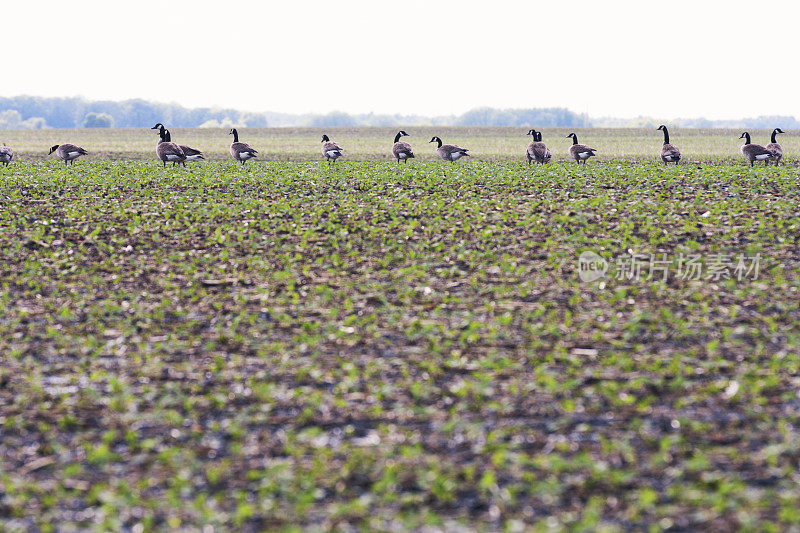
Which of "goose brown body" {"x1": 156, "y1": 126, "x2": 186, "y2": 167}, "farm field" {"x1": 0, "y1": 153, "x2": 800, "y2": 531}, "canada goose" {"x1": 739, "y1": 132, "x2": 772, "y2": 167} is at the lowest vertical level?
"farm field" {"x1": 0, "y1": 153, "x2": 800, "y2": 531}

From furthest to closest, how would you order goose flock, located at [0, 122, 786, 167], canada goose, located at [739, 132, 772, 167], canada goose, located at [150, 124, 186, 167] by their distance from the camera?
canada goose, located at [150, 124, 186, 167] → goose flock, located at [0, 122, 786, 167] → canada goose, located at [739, 132, 772, 167]

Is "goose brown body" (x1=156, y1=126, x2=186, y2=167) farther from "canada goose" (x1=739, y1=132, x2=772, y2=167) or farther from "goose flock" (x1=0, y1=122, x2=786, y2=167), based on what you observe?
"canada goose" (x1=739, y1=132, x2=772, y2=167)

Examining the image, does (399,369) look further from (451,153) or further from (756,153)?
(756,153)

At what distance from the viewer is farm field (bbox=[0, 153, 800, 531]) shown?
711 centimetres

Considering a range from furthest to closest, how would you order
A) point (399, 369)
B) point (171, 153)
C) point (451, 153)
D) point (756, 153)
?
1. point (451, 153)
2. point (171, 153)
3. point (756, 153)
4. point (399, 369)

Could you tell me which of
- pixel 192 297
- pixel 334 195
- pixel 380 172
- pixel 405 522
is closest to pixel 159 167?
pixel 380 172

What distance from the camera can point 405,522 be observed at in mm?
6656

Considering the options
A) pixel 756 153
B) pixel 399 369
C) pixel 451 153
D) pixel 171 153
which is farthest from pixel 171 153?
pixel 399 369

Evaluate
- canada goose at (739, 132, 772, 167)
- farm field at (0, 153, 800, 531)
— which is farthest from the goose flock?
farm field at (0, 153, 800, 531)

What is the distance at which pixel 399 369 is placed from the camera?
10.6m

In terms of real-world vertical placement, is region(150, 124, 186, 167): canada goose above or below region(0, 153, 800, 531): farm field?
above

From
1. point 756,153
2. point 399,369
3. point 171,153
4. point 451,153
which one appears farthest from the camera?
point 451,153

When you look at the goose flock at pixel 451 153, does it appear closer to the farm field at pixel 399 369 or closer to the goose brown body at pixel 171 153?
the goose brown body at pixel 171 153

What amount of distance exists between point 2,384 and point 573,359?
27.1 ft
